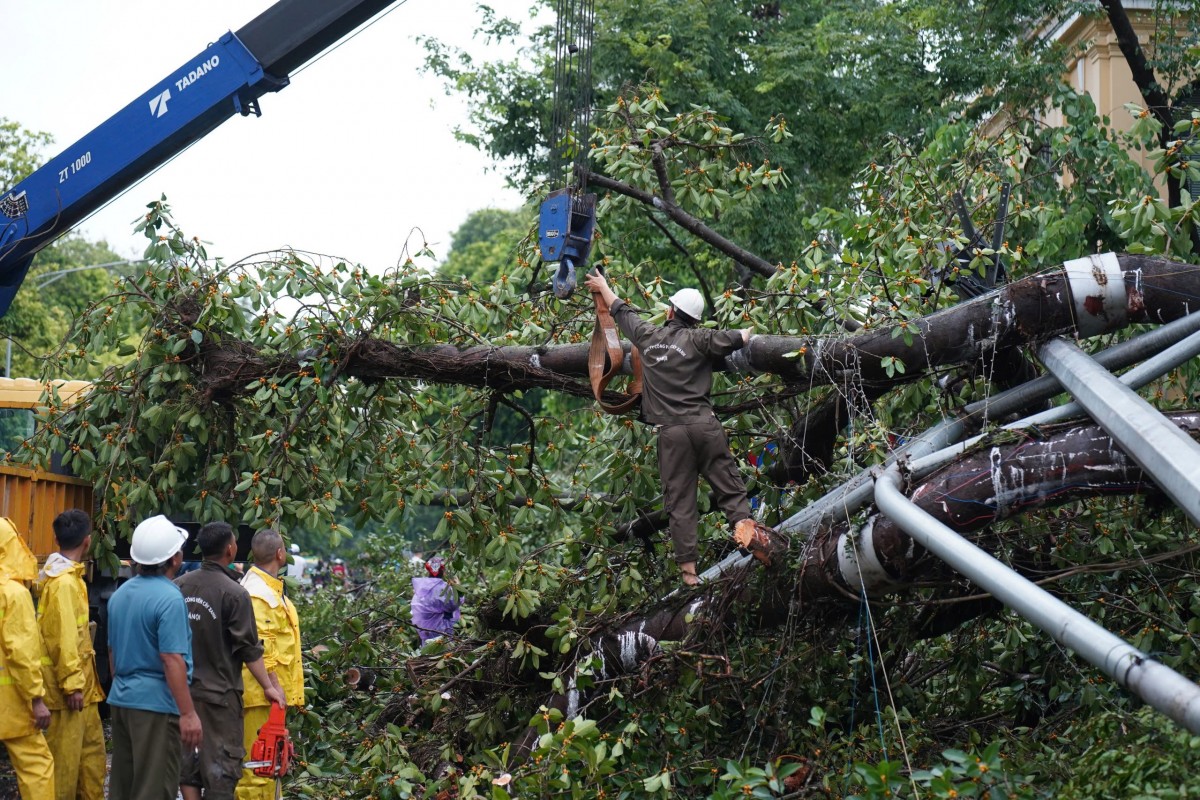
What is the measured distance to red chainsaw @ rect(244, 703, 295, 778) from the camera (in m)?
5.61

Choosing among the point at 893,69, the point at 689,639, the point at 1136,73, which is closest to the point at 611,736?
the point at 689,639

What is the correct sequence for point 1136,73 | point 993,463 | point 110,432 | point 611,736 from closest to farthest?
1. point 993,463
2. point 611,736
3. point 110,432
4. point 1136,73

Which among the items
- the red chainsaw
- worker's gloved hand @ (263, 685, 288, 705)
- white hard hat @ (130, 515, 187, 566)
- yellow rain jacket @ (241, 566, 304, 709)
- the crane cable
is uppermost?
the crane cable

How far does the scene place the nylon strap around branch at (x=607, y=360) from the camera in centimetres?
633

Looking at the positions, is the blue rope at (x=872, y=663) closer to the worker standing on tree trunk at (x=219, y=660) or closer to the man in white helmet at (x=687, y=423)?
the man in white helmet at (x=687, y=423)

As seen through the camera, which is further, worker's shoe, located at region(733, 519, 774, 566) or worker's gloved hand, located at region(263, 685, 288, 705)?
worker's shoe, located at region(733, 519, 774, 566)

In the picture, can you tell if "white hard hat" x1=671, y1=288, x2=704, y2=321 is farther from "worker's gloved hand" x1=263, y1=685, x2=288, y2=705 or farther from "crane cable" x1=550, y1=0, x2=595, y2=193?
"worker's gloved hand" x1=263, y1=685, x2=288, y2=705

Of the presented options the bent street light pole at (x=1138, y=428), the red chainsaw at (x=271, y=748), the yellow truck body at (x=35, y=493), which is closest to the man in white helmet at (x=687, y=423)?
the bent street light pole at (x=1138, y=428)

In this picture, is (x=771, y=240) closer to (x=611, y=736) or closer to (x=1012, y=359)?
(x=1012, y=359)

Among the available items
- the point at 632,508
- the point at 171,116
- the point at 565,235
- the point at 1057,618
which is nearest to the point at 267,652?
the point at 632,508

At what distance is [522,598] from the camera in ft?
20.7

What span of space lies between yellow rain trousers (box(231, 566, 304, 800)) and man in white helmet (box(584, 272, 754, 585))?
74.7 inches

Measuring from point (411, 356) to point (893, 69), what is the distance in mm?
10847

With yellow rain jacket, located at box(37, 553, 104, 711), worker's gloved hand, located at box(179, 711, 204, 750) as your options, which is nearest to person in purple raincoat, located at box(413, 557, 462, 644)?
yellow rain jacket, located at box(37, 553, 104, 711)
